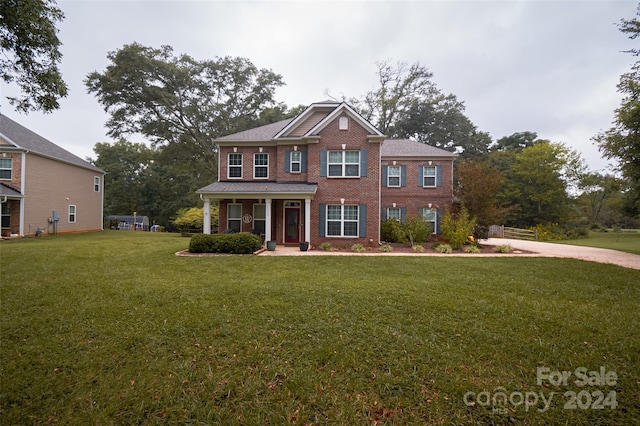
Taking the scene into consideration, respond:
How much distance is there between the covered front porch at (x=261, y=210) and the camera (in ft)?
45.3

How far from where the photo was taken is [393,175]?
17.6 m

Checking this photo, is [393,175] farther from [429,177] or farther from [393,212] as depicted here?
[393,212]

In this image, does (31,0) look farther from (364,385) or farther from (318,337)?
(364,385)

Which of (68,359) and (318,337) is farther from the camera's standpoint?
(318,337)

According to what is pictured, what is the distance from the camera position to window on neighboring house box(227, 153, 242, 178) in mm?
16047

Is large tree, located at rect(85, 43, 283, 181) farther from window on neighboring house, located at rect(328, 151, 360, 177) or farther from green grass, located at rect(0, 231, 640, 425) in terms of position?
green grass, located at rect(0, 231, 640, 425)

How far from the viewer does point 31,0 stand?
562 cm

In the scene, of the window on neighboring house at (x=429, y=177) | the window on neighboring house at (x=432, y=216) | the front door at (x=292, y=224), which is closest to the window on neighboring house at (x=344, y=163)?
the front door at (x=292, y=224)

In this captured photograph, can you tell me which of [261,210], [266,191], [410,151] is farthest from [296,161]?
[410,151]

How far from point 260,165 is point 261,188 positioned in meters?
2.40

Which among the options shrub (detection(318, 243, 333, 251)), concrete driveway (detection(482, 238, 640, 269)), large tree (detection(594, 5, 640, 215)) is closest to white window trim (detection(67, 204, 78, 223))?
shrub (detection(318, 243, 333, 251))

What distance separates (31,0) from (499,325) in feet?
35.3

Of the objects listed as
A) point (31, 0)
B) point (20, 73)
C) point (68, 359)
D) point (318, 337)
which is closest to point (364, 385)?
point (318, 337)

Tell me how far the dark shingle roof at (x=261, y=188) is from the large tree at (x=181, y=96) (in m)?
11.8
